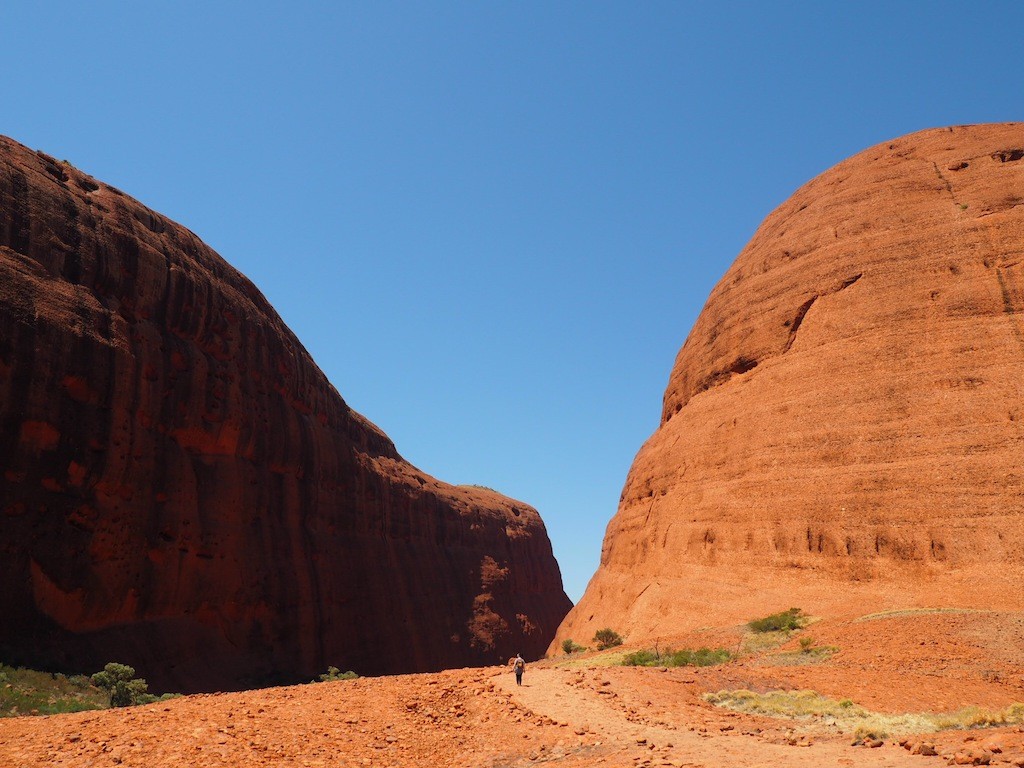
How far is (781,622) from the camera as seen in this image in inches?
739

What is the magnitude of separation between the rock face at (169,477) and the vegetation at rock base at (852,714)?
59.9 feet

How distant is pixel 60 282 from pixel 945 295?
94.6 ft

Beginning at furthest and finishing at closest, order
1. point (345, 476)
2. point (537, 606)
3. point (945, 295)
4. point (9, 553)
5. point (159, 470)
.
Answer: point (537, 606) < point (345, 476) < point (159, 470) < point (945, 295) < point (9, 553)

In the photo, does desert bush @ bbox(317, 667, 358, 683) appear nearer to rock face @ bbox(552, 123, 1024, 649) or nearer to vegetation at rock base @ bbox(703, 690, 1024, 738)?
Result: rock face @ bbox(552, 123, 1024, 649)

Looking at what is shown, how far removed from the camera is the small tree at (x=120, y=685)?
17.7m

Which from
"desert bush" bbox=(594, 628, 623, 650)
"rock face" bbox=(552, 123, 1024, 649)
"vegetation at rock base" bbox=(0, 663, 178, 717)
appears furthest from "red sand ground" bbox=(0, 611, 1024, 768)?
"desert bush" bbox=(594, 628, 623, 650)

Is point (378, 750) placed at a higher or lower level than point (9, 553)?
lower

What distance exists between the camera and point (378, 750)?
10.7 meters

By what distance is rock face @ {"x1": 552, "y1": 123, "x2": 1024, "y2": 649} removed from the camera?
19.7m

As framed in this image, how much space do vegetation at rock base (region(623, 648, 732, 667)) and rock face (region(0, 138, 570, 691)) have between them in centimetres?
1552

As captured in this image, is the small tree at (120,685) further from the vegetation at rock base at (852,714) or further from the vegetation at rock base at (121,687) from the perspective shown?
the vegetation at rock base at (852,714)

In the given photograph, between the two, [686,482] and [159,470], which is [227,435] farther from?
[686,482]

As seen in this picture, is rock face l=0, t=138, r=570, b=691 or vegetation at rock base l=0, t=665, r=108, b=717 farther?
rock face l=0, t=138, r=570, b=691

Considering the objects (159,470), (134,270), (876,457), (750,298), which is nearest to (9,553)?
(159,470)
